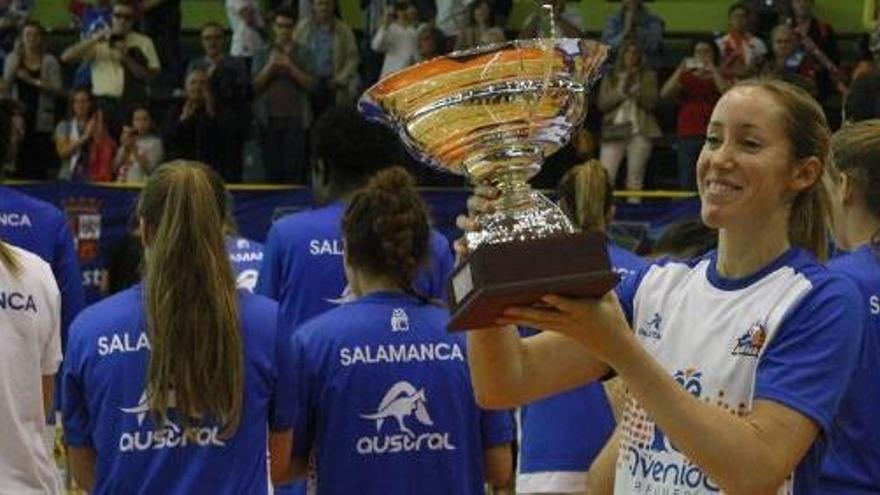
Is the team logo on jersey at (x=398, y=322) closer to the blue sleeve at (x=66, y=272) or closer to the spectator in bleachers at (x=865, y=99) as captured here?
the spectator in bleachers at (x=865, y=99)

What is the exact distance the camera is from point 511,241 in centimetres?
234

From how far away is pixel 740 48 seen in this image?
14203 mm

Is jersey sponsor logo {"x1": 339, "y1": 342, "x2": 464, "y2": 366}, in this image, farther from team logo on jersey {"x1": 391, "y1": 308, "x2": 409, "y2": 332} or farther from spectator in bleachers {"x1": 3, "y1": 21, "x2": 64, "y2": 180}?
spectator in bleachers {"x1": 3, "y1": 21, "x2": 64, "y2": 180}

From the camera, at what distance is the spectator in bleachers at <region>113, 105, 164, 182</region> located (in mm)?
13883

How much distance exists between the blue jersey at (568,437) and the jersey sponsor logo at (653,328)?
95.6 inches

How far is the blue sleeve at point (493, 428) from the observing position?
14.8ft

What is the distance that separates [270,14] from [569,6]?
8.78 ft

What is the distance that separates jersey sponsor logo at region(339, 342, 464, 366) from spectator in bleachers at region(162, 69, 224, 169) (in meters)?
9.70

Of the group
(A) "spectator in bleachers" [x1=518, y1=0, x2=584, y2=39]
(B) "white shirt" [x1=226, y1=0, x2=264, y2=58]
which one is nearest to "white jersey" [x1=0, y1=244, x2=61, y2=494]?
(A) "spectator in bleachers" [x1=518, y1=0, x2=584, y2=39]

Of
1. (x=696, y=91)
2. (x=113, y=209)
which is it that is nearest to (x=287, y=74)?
(x=696, y=91)

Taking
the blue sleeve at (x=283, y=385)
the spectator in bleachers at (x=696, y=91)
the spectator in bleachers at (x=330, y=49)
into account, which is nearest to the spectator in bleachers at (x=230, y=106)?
the spectator in bleachers at (x=330, y=49)

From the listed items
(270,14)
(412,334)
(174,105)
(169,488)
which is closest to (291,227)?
(412,334)

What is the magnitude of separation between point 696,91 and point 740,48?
552 mm

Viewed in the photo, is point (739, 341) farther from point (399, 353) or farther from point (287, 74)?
point (287, 74)
